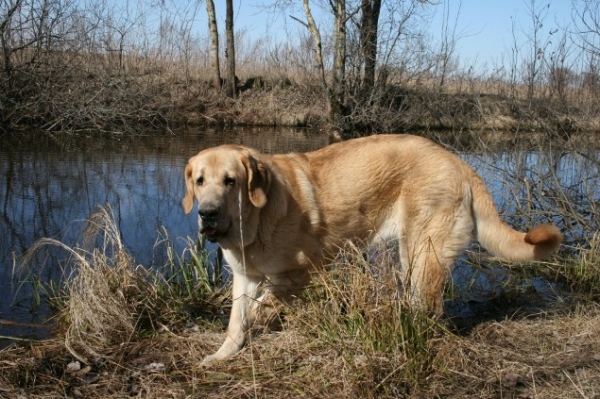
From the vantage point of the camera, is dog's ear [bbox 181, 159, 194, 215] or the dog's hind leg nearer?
dog's ear [bbox 181, 159, 194, 215]

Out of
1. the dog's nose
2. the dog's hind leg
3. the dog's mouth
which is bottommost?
the dog's hind leg

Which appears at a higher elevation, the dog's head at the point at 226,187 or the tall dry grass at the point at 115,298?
the dog's head at the point at 226,187

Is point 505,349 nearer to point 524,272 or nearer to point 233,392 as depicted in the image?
point 233,392

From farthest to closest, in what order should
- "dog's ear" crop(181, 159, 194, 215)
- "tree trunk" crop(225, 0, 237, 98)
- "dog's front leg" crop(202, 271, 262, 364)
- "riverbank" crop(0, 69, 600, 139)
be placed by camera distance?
"tree trunk" crop(225, 0, 237, 98) → "riverbank" crop(0, 69, 600, 139) → "dog's ear" crop(181, 159, 194, 215) → "dog's front leg" crop(202, 271, 262, 364)

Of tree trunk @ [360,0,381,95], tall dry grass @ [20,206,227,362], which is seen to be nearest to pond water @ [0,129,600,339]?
tall dry grass @ [20,206,227,362]

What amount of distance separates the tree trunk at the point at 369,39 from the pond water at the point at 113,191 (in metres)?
8.67

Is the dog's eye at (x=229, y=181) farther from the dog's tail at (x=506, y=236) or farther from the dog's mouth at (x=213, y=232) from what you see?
the dog's tail at (x=506, y=236)

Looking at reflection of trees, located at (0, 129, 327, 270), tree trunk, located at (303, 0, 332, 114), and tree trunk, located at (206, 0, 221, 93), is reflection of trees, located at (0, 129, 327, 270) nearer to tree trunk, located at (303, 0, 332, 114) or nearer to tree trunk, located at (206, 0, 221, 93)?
tree trunk, located at (303, 0, 332, 114)

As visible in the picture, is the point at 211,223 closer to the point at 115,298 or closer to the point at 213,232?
the point at 213,232

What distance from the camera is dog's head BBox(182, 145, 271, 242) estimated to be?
13.1ft

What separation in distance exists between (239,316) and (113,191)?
567cm

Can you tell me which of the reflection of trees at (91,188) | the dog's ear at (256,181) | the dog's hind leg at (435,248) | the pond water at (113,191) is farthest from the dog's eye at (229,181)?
the reflection of trees at (91,188)

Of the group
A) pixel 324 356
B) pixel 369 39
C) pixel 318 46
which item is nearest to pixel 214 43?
pixel 318 46

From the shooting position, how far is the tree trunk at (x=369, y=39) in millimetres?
20239
